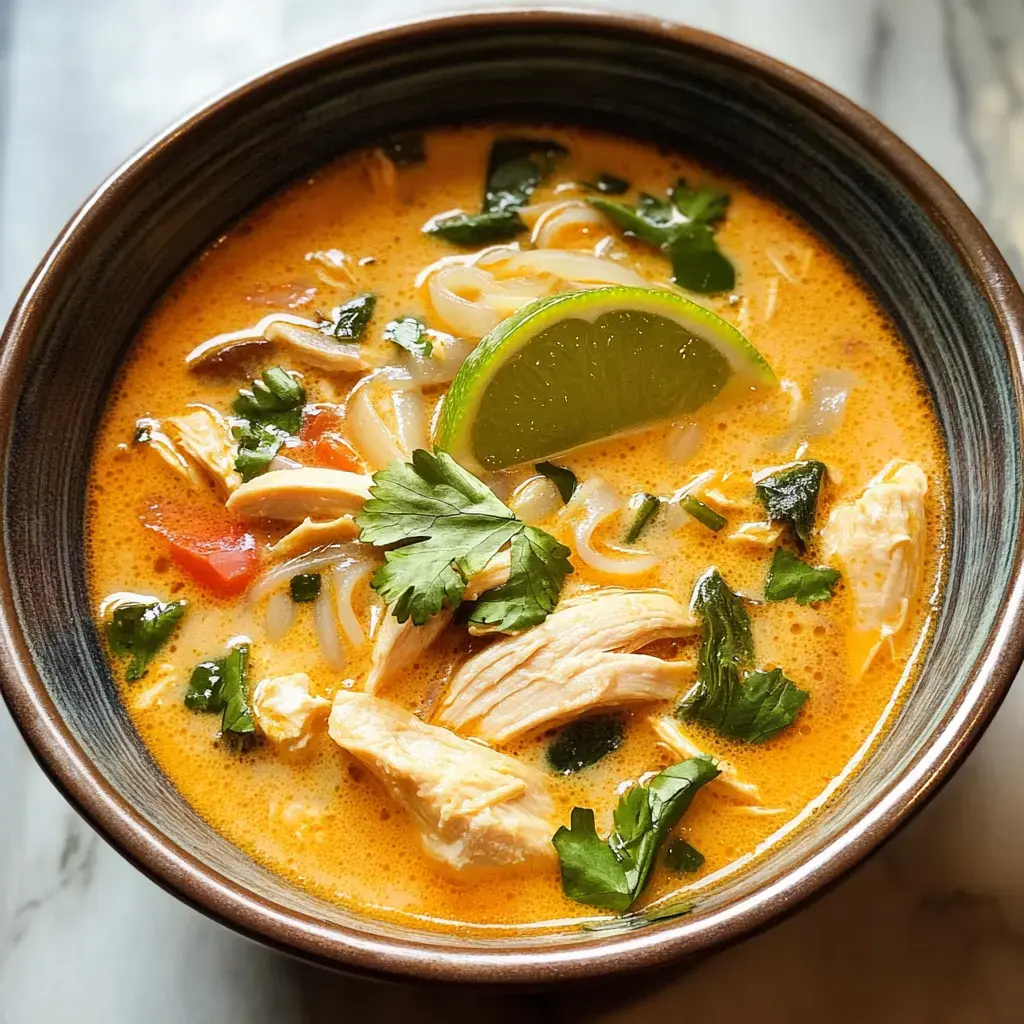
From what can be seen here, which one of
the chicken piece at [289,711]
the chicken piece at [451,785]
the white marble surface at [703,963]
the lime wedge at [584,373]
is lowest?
the white marble surface at [703,963]

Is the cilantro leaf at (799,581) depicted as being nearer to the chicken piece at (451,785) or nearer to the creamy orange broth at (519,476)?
the creamy orange broth at (519,476)

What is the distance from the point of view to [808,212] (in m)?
2.93

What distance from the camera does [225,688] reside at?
2.54m

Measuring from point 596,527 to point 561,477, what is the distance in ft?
0.46

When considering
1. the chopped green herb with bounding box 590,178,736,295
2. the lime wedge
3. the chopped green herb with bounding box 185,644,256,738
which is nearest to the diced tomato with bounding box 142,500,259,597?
the chopped green herb with bounding box 185,644,256,738

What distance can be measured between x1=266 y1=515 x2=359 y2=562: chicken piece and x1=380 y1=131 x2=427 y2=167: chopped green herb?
1.00 meters

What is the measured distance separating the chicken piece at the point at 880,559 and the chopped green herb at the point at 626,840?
1.49 feet

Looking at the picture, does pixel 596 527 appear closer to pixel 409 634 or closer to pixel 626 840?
pixel 409 634

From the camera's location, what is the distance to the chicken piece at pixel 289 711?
8.03 ft

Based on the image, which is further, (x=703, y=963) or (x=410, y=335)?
(x=410, y=335)

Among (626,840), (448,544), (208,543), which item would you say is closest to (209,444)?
(208,543)

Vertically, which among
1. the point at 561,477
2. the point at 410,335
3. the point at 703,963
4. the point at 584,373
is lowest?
the point at 703,963

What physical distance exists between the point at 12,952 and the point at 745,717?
167 centimetres

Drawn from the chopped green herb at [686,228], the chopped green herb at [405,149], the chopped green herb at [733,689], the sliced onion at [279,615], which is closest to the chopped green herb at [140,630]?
the sliced onion at [279,615]
